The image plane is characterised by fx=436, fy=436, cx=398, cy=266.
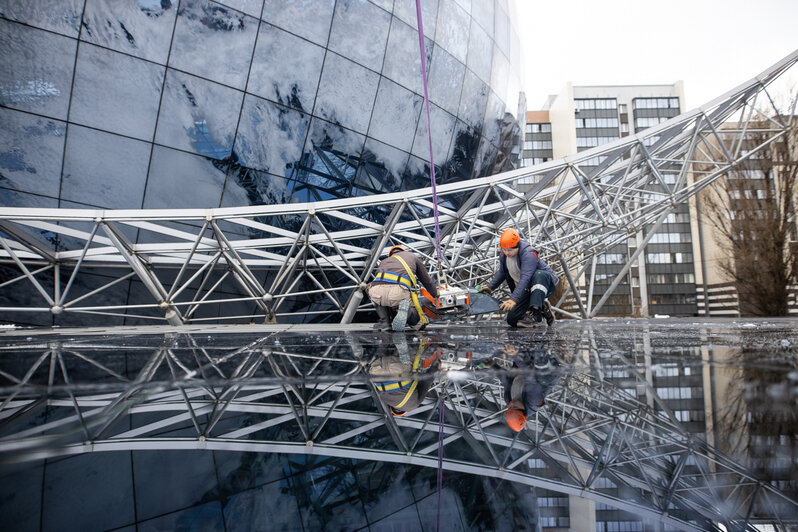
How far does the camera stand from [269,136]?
11.4 m

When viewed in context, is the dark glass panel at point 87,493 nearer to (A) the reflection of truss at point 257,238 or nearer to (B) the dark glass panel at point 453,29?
(A) the reflection of truss at point 257,238

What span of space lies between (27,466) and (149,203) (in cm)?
1099

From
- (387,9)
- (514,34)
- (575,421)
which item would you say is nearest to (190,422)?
(575,421)

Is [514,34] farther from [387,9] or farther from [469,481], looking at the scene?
[469,481]

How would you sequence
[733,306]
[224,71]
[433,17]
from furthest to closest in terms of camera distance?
1. [733,306]
2. [433,17]
3. [224,71]

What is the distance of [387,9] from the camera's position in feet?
40.6

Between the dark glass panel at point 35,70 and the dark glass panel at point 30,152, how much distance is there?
0.86 ft

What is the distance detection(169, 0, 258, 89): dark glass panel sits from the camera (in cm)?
1042

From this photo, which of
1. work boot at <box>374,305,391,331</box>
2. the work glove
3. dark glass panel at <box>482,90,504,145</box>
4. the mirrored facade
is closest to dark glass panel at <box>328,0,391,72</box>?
the mirrored facade

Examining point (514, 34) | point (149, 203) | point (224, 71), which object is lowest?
point (149, 203)

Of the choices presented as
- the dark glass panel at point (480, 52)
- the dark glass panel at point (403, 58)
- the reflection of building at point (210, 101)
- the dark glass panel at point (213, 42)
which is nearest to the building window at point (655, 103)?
the dark glass panel at point (480, 52)

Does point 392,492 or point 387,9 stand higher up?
point 387,9

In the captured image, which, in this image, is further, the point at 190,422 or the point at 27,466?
the point at 190,422

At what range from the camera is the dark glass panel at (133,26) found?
9.96 metres
